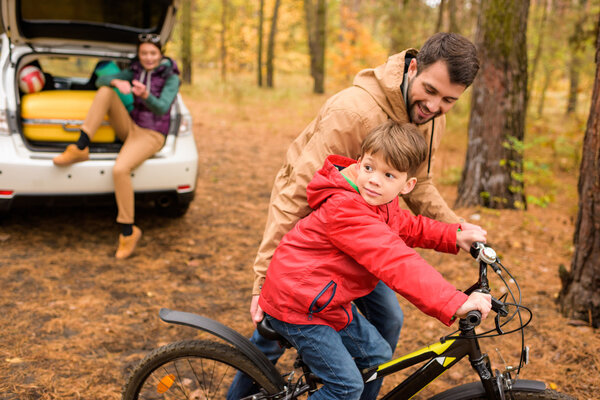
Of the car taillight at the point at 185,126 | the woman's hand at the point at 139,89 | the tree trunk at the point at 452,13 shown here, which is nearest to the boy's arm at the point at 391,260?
the woman's hand at the point at 139,89

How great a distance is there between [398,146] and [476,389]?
102 centimetres

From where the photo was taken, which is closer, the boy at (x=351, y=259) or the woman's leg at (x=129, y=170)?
the boy at (x=351, y=259)

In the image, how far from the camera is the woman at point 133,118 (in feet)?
14.1

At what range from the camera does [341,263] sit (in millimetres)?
1845

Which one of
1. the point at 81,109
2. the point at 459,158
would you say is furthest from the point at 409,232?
the point at 459,158

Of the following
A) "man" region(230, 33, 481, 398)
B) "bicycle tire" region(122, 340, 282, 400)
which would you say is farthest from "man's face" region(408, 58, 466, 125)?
"bicycle tire" region(122, 340, 282, 400)

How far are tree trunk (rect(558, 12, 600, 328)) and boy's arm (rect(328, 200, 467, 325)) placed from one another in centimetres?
214

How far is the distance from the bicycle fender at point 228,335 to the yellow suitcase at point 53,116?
302 cm

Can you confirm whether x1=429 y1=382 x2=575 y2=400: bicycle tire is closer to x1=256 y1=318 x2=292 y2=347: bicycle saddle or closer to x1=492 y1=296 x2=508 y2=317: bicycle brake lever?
x1=492 y1=296 x2=508 y2=317: bicycle brake lever

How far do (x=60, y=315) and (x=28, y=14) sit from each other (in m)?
2.99

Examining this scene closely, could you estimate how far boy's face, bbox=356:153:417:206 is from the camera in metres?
1.79

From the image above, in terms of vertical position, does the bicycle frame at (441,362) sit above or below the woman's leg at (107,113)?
below

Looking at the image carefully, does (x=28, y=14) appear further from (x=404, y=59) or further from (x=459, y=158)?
(x=459, y=158)

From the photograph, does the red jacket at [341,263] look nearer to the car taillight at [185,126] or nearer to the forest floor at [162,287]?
the forest floor at [162,287]
